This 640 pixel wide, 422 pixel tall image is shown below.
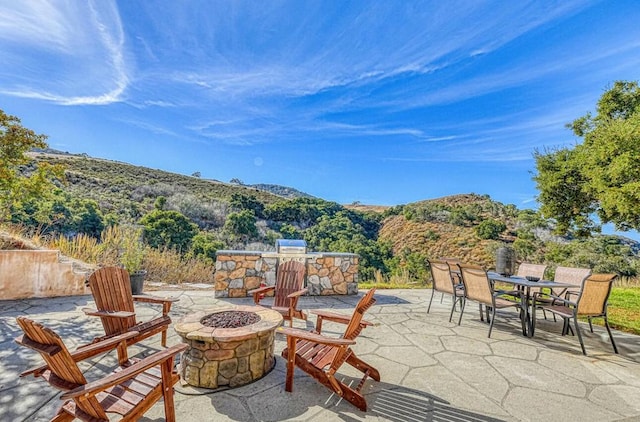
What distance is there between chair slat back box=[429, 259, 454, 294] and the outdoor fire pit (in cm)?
317

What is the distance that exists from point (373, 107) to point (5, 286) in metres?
14.5

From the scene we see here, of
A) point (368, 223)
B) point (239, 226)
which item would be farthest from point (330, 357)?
point (368, 223)

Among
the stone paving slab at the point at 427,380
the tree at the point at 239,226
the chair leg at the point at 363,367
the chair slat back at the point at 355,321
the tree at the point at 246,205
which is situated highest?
the tree at the point at 246,205

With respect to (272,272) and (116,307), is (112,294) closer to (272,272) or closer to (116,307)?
(116,307)

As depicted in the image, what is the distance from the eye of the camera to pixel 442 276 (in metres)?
4.74

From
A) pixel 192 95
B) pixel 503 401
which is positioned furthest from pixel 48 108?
pixel 503 401

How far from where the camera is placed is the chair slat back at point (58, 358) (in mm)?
1414

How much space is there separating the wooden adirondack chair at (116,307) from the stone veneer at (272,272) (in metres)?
2.34

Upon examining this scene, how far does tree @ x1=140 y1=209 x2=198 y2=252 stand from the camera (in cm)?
1140

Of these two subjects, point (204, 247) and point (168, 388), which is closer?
point (168, 388)

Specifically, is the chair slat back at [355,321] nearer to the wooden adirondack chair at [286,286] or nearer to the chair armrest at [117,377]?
the chair armrest at [117,377]

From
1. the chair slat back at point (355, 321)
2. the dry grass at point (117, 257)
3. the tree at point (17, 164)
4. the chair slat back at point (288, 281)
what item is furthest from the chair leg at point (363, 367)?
the tree at point (17, 164)

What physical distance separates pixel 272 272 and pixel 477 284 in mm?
3597

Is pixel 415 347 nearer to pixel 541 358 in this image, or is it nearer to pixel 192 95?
pixel 541 358
